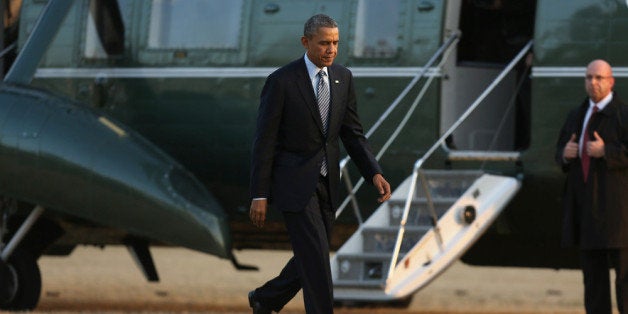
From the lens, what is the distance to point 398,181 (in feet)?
48.2

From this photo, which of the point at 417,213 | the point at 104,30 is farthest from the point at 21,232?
the point at 417,213

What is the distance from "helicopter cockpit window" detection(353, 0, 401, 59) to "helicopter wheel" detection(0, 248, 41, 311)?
12.1 feet

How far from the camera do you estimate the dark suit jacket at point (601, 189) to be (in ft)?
38.8

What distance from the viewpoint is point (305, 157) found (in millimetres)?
9867

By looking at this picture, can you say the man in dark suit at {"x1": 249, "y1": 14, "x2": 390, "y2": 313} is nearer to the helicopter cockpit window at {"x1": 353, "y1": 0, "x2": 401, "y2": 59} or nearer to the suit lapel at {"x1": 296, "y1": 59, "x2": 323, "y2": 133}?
the suit lapel at {"x1": 296, "y1": 59, "x2": 323, "y2": 133}

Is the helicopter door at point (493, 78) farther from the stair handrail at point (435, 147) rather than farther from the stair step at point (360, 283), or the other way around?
the stair step at point (360, 283)

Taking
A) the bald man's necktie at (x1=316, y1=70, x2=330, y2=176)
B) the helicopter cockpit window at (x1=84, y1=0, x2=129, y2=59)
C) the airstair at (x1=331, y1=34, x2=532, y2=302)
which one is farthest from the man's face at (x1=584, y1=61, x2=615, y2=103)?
the helicopter cockpit window at (x1=84, y1=0, x2=129, y2=59)

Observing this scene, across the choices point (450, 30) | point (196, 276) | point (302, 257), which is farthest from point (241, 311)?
point (196, 276)

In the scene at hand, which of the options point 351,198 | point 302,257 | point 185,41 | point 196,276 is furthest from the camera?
point 196,276

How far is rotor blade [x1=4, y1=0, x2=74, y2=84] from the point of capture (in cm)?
1553

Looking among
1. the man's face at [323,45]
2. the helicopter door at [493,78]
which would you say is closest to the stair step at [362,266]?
the helicopter door at [493,78]

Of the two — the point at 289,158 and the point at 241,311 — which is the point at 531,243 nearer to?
the point at 241,311

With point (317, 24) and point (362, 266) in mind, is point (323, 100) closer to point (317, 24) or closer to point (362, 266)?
point (317, 24)

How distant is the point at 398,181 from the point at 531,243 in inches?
49.8
